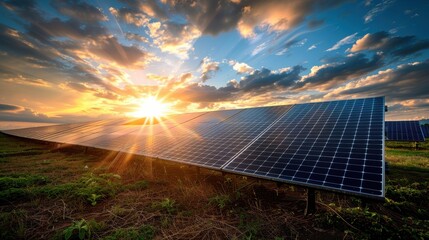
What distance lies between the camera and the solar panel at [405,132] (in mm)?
23766

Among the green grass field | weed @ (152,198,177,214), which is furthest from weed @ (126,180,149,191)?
weed @ (152,198,177,214)

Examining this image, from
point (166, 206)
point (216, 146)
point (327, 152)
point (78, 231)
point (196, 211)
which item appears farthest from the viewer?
point (216, 146)

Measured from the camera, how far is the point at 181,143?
1083 cm

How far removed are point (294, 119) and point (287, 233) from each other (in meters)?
6.85

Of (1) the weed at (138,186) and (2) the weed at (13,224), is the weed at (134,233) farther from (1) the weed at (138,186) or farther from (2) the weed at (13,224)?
(1) the weed at (138,186)

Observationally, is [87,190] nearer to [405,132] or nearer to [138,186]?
[138,186]

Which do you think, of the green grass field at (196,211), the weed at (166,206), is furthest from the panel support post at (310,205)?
the weed at (166,206)

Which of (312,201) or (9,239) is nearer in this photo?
(9,239)

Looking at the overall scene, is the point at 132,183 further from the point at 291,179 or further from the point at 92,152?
the point at 92,152

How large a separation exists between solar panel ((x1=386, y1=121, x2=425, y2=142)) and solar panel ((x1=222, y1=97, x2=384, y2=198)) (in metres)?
21.1

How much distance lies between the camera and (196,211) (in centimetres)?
627

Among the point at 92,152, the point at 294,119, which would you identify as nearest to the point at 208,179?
the point at 294,119

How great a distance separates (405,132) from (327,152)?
2929cm

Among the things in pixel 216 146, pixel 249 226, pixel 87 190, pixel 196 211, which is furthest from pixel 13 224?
pixel 216 146
